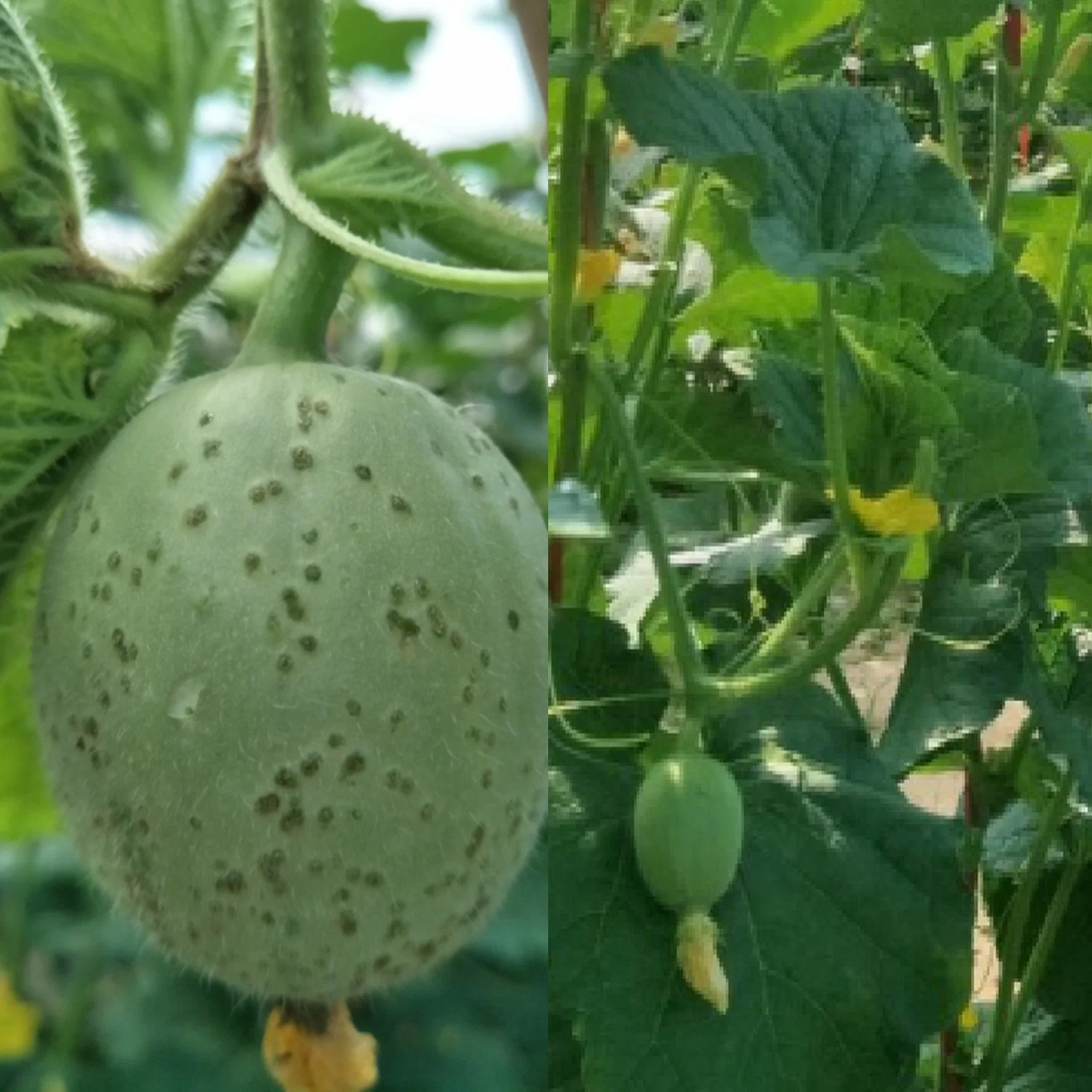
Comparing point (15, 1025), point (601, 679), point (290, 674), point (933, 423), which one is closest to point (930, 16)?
point (933, 423)

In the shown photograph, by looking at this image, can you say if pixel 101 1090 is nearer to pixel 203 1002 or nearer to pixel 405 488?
pixel 203 1002

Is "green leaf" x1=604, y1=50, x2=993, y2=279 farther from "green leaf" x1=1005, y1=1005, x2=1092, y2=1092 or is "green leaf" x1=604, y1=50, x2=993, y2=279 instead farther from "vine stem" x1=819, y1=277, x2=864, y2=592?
"green leaf" x1=1005, y1=1005, x2=1092, y2=1092

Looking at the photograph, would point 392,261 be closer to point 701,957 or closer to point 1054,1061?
point 701,957

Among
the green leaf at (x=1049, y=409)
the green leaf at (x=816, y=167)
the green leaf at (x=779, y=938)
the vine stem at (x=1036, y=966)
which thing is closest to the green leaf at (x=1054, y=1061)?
the vine stem at (x=1036, y=966)

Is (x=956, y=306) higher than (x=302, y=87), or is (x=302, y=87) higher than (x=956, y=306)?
(x=302, y=87)

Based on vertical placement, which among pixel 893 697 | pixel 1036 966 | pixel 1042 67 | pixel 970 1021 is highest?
pixel 1042 67

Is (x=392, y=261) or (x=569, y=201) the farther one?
(x=569, y=201)
